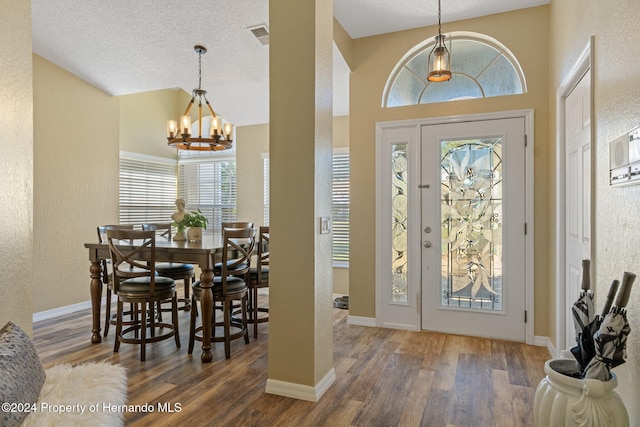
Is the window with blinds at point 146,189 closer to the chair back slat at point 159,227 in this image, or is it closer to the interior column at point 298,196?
the chair back slat at point 159,227

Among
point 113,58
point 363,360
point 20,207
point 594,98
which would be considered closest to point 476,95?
point 594,98

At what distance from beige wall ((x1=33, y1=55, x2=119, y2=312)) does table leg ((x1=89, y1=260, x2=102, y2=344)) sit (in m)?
1.19

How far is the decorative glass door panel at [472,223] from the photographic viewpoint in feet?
11.9

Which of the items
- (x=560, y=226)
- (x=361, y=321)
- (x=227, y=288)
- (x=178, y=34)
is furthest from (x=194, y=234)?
(x=560, y=226)

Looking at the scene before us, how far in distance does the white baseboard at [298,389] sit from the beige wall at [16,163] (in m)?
1.44

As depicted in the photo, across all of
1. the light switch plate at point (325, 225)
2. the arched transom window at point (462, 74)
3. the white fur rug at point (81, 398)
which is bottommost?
the white fur rug at point (81, 398)

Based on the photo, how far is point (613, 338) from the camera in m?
1.29

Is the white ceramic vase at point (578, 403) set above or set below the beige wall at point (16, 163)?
below

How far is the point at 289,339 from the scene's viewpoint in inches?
99.2

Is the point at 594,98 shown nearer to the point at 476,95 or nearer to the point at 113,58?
the point at 476,95

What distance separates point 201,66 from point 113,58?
3.08 ft

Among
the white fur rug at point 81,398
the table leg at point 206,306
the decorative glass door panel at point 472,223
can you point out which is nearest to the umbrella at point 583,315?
the white fur rug at point 81,398

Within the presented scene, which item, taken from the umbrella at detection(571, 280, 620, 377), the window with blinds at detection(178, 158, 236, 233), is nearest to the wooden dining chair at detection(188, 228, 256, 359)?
the umbrella at detection(571, 280, 620, 377)

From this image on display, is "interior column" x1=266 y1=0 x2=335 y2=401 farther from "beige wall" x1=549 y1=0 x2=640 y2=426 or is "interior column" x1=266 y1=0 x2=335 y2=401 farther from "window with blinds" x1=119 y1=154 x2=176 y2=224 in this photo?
"window with blinds" x1=119 y1=154 x2=176 y2=224
